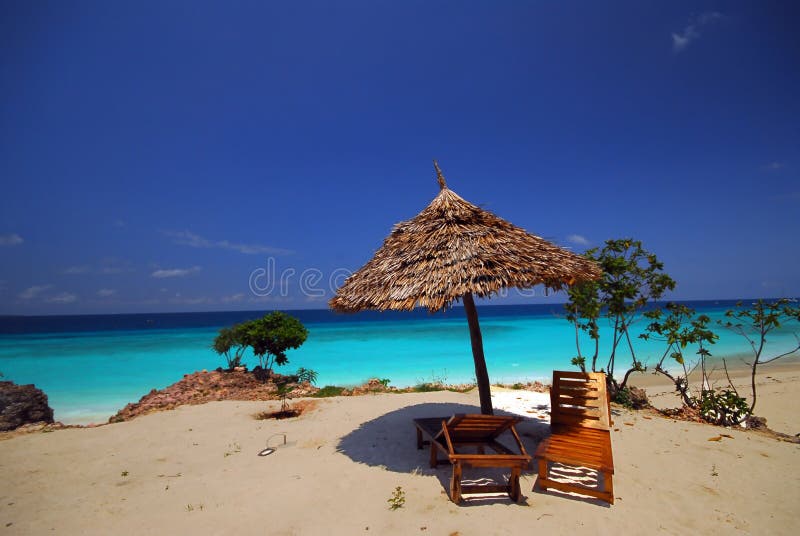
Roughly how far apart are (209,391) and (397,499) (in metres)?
7.29

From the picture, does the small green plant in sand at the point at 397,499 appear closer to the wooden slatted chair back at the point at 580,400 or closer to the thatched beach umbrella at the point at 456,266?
the thatched beach umbrella at the point at 456,266

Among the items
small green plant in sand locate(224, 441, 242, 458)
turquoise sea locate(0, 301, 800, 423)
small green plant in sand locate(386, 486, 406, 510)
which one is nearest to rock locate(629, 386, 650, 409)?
turquoise sea locate(0, 301, 800, 423)

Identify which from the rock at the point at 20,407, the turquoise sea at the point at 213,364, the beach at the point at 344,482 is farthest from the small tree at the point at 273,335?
the rock at the point at 20,407

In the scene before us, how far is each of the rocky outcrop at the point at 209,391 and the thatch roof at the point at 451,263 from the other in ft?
15.2

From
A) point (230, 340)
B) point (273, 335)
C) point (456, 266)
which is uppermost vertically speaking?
point (456, 266)

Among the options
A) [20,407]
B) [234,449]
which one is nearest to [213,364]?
[20,407]

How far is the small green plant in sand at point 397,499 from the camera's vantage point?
133 inches

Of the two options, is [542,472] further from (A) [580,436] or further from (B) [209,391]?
(B) [209,391]

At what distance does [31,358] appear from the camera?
64.3 feet

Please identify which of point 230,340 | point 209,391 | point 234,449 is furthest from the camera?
point 230,340

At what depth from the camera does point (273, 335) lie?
34.4 ft

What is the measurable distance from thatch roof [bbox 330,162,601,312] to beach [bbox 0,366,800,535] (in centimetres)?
194

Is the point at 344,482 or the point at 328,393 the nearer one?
the point at 344,482

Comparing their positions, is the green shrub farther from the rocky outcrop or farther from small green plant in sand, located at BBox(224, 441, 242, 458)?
the rocky outcrop
